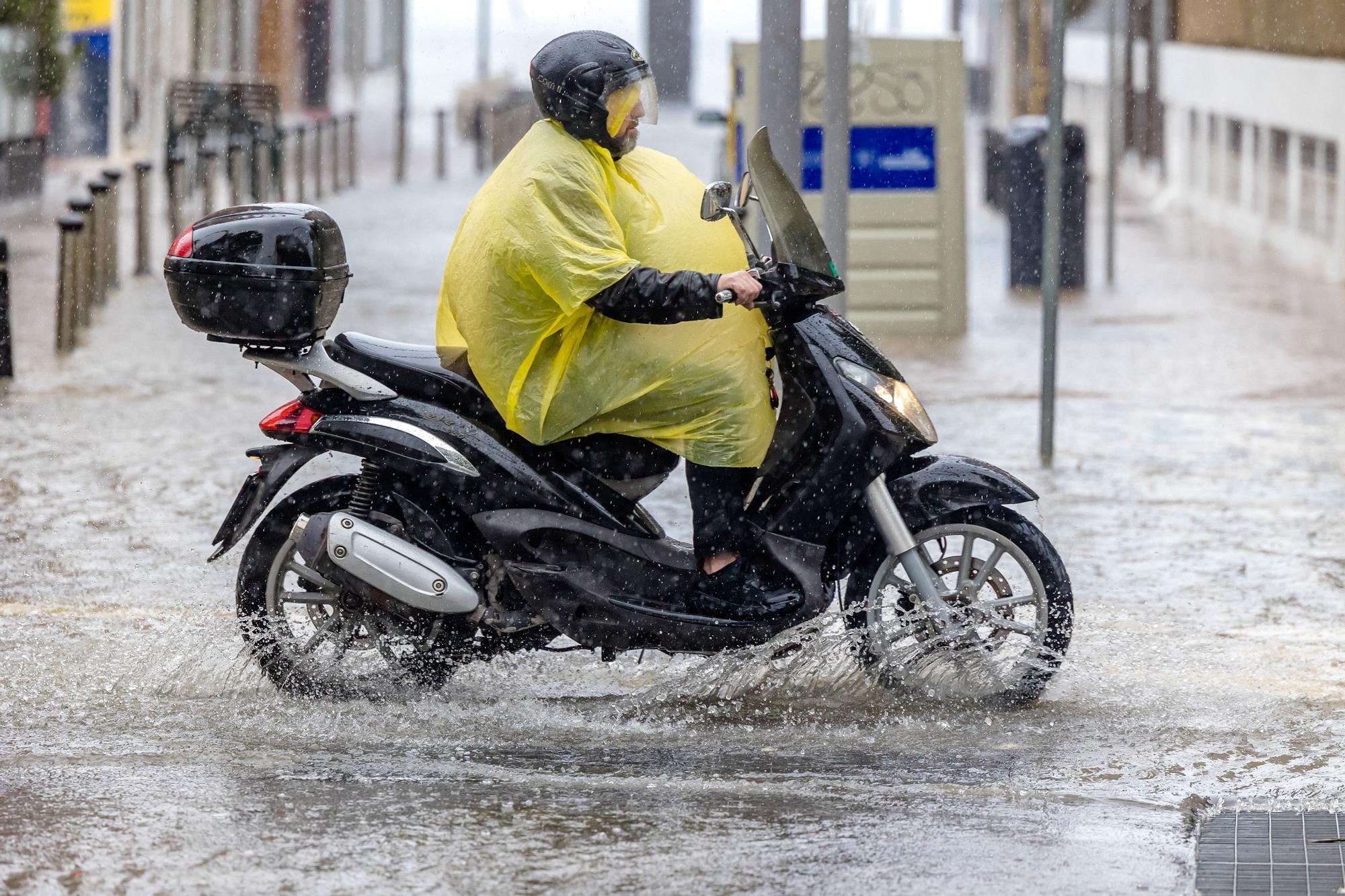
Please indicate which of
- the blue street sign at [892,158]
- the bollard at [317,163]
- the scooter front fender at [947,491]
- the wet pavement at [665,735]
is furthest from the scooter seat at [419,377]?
the bollard at [317,163]

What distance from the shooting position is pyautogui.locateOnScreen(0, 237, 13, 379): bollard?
10203mm

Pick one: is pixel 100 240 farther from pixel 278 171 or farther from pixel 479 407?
pixel 479 407

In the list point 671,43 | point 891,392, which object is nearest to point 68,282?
point 891,392

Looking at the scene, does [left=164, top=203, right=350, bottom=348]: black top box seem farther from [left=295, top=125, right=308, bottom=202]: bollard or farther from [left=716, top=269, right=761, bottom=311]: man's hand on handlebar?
[left=295, top=125, right=308, bottom=202]: bollard

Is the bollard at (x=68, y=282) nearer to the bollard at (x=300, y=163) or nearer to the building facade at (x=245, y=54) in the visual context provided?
the bollard at (x=300, y=163)

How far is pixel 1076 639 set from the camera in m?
6.03

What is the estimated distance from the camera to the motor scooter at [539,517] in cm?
509

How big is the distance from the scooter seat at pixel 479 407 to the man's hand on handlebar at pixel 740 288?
1.71ft

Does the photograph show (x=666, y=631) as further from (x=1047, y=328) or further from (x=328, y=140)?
(x=328, y=140)

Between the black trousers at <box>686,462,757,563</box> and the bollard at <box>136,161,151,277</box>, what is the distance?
10.9 m

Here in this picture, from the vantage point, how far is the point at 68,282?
11727 millimetres

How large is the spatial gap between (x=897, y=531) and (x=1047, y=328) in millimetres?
3343

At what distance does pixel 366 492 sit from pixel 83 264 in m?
7.80

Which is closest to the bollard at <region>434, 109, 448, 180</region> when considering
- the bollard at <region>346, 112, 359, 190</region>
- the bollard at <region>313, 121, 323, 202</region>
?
the bollard at <region>346, 112, 359, 190</region>
